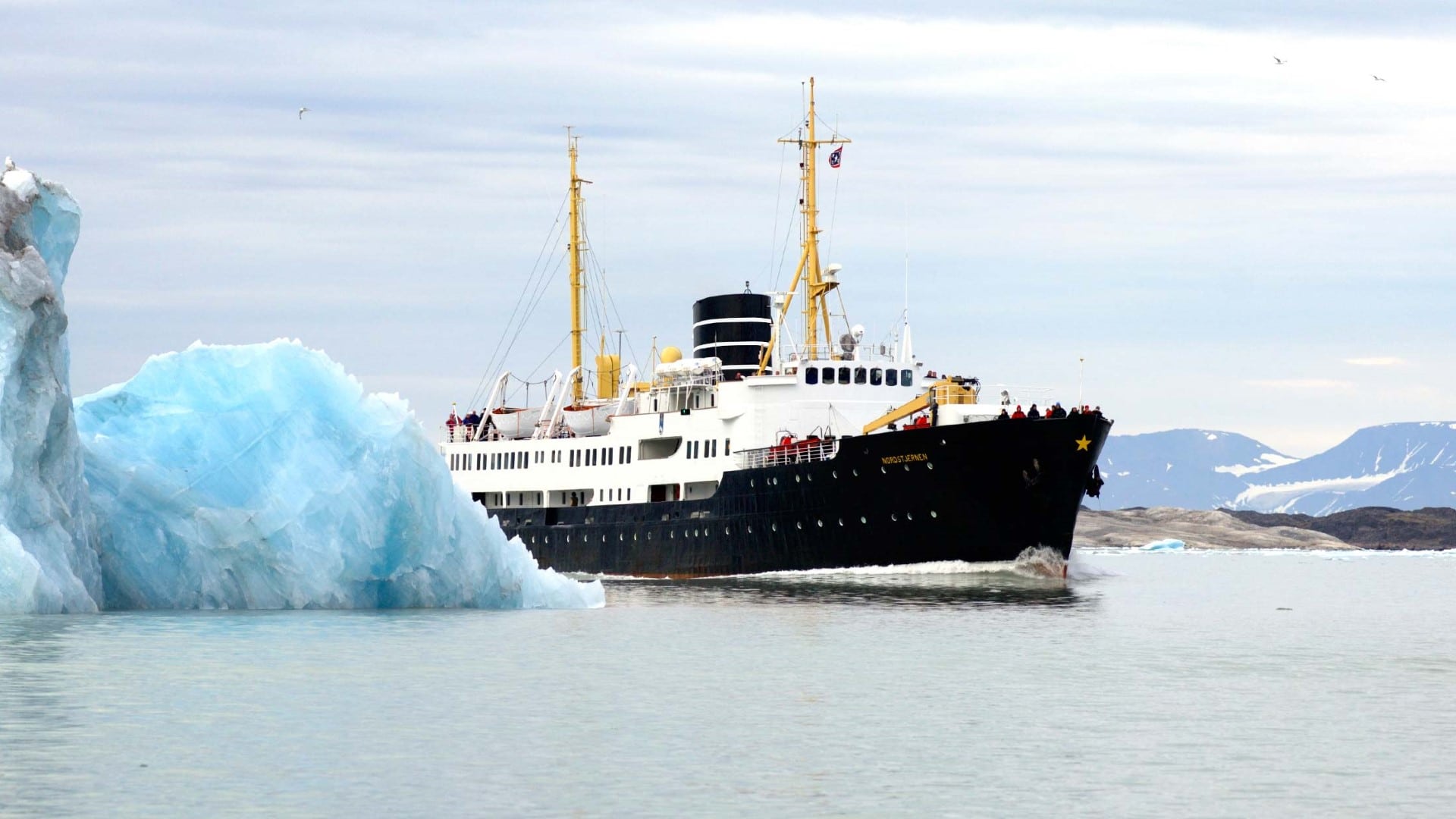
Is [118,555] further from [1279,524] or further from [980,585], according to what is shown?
[1279,524]

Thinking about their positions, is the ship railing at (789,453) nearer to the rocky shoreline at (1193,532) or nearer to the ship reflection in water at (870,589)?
the ship reflection in water at (870,589)

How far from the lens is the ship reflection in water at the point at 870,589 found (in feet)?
139

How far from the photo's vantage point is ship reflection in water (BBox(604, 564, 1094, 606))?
42.4 m

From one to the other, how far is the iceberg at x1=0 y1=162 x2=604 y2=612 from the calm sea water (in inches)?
42.6

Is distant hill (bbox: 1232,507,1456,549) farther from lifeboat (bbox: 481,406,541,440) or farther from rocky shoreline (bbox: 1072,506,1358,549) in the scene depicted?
lifeboat (bbox: 481,406,541,440)

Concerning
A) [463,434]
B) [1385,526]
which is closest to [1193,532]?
[1385,526]

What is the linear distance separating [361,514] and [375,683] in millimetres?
A: 9862

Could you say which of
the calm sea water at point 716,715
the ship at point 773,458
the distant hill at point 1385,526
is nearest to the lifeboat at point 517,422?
the ship at point 773,458

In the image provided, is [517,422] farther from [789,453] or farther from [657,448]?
[789,453]

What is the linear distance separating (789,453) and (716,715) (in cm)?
2964

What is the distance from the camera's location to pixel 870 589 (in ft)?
151

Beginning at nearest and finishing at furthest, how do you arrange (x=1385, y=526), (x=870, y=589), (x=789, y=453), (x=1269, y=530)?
1. (x=870, y=589)
2. (x=789, y=453)
3. (x=1269, y=530)
4. (x=1385, y=526)

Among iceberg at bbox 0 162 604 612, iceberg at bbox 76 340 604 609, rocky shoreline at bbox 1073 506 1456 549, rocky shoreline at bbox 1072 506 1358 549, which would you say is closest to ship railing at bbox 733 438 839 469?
iceberg at bbox 0 162 604 612

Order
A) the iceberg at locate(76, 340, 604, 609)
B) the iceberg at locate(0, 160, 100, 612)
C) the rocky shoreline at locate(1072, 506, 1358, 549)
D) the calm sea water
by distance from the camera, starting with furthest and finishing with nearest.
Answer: the rocky shoreline at locate(1072, 506, 1358, 549), the iceberg at locate(76, 340, 604, 609), the iceberg at locate(0, 160, 100, 612), the calm sea water
